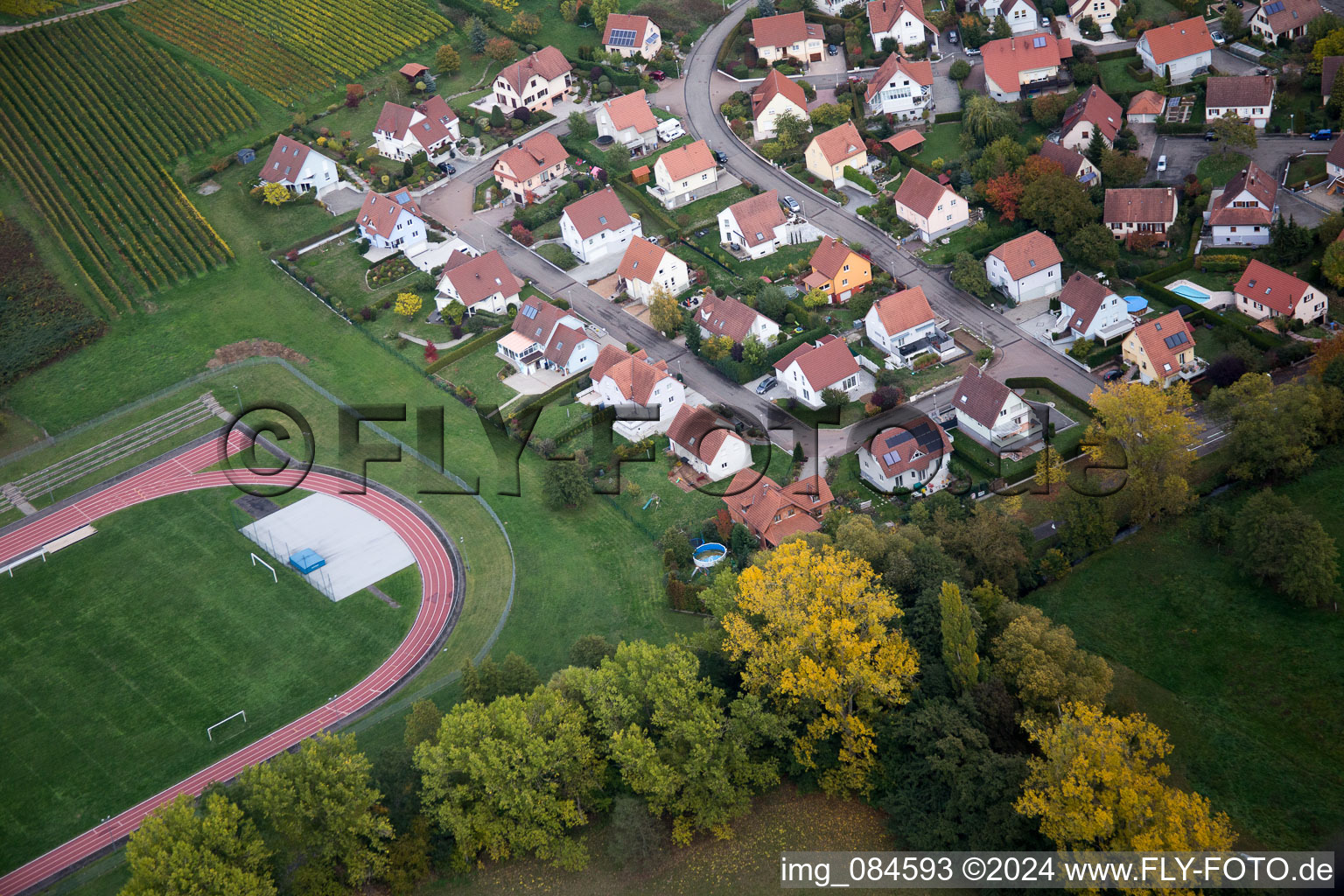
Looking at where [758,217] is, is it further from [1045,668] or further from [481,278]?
[1045,668]

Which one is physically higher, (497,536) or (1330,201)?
(1330,201)

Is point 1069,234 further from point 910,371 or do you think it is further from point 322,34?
point 322,34

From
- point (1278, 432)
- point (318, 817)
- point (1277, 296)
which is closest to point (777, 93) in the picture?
point (1277, 296)

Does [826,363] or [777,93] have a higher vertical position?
[777,93]

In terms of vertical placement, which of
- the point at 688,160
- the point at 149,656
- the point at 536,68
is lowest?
the point at 149,656

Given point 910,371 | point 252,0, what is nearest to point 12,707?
point 910,371

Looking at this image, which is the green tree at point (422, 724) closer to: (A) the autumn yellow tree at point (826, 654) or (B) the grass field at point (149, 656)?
(B) the grass field at point (149, 656)

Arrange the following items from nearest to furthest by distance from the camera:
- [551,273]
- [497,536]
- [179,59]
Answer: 1. [497,536]
2. [551,273]
3. [179,59]

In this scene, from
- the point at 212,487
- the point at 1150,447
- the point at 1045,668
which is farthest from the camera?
the point at 212,487
